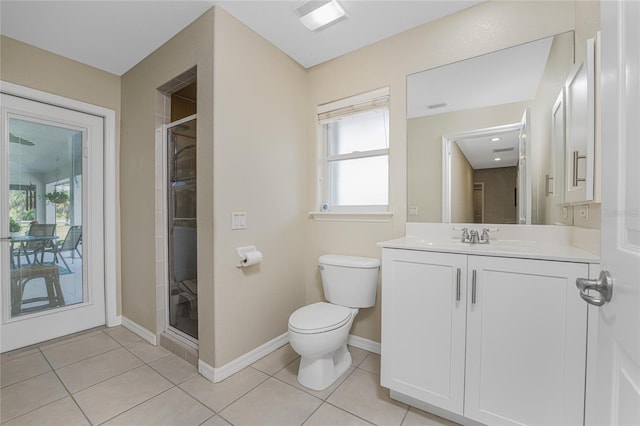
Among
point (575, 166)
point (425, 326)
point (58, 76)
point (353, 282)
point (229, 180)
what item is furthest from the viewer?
point (58, 76)

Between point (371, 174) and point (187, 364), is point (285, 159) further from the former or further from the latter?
point (187, 364)

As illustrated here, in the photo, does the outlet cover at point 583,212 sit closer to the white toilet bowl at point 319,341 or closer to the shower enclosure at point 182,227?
the white toilet bowl at point 319,341

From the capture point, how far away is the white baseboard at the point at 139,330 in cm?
228

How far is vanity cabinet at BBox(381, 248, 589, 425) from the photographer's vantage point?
1126 mm

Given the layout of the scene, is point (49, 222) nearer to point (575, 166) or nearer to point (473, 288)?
point (473, 288)

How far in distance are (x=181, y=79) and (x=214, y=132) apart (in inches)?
28.6

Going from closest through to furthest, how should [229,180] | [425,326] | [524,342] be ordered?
[524,342]
[425,326]
[229,180]

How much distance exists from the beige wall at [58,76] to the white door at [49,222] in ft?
0.47

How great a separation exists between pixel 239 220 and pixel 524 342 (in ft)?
5.62

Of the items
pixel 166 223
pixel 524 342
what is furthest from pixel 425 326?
pixel 166 223

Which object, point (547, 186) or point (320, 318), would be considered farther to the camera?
point (320, 318)

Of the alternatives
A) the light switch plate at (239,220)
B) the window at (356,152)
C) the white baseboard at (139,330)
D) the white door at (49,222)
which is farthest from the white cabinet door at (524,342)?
the white door at (49,222)

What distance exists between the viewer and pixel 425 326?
56.8 inches

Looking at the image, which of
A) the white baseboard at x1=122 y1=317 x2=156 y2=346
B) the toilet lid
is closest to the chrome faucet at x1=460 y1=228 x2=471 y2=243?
the toilet lid
